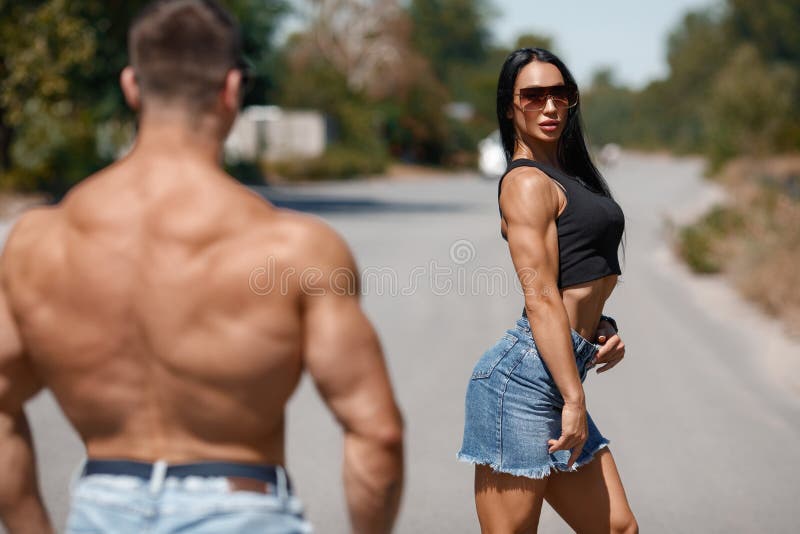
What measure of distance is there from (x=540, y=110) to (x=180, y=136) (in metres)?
1.58

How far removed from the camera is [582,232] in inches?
128

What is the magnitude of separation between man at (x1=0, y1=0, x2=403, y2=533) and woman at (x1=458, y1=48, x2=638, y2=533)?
115 cm

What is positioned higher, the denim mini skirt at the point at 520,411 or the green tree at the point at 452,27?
the green tree at the point at 452,27

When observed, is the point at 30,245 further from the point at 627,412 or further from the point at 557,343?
the point at 627,412

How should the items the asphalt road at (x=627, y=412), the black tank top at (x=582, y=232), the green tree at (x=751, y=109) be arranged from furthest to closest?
1. the green tree at (x=751, y=109)
2. the asphalt road at (x=627, y=412)
3. the black tank top at (x=582, y=232)

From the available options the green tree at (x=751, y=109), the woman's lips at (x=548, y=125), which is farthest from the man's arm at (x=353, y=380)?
the green tree at (x=751, y=109)

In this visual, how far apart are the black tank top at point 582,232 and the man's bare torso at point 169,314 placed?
136 centimetres

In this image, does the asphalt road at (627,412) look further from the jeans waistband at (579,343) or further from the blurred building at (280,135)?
the blurred building at (280,135)

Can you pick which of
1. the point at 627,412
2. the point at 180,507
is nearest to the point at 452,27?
the point at 627,412

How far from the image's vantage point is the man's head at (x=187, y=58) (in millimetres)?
2086

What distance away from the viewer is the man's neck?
2.12m

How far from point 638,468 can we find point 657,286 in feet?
28.1

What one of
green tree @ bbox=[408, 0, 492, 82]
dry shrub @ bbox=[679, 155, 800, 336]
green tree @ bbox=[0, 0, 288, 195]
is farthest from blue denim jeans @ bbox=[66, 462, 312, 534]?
green tree @ bbox=[408, 0, 492, 82]

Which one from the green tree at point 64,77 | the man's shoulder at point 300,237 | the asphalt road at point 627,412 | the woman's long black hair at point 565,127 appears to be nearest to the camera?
the man's shoulder at point 300,237
